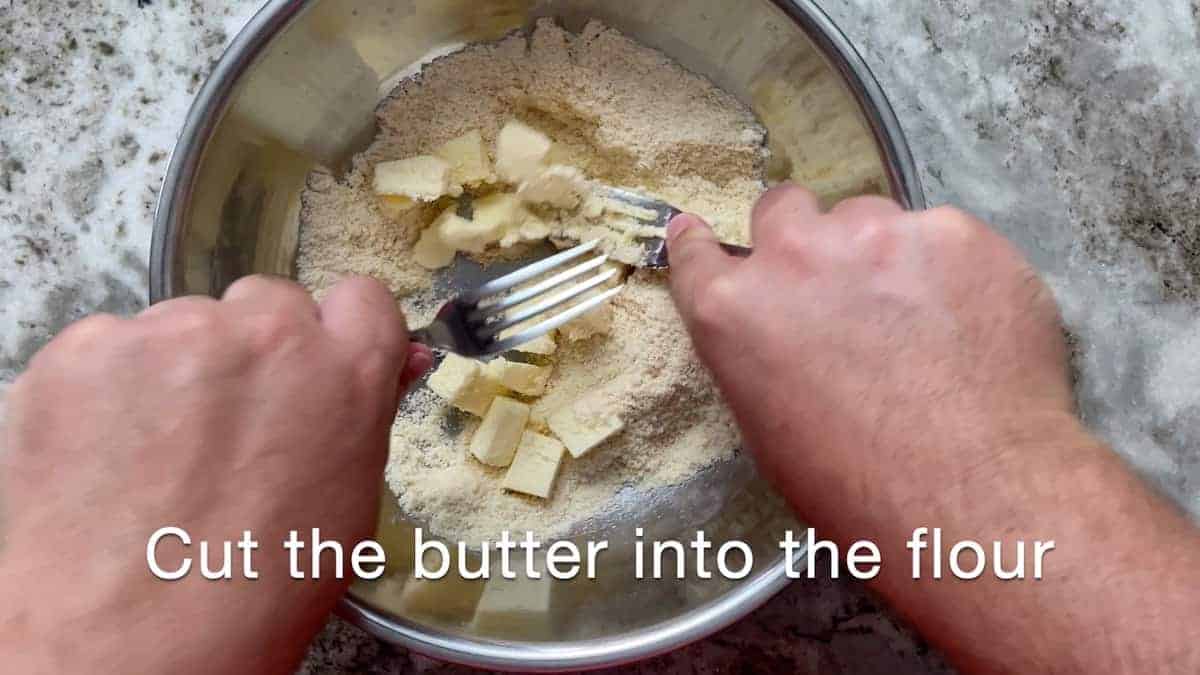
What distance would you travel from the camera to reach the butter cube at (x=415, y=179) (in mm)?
946

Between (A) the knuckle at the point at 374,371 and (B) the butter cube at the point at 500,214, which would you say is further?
(B) the butter cube at the point at 500,214

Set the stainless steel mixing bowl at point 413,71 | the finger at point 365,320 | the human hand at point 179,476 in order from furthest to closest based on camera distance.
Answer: the stainless steel mixing bowl at point 413,71, the finger at point 365,320, the human hand at point 179,476

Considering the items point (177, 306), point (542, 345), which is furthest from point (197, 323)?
point (542, 345)

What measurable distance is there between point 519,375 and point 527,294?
0.12 m

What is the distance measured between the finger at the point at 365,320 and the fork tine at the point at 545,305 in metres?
0.14

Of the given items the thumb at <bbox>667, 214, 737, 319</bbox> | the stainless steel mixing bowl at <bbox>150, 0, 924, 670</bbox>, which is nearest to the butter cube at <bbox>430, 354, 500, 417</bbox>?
the stainless steel mixing bowl at <bbox>150, 0, 924, 670</bbox>

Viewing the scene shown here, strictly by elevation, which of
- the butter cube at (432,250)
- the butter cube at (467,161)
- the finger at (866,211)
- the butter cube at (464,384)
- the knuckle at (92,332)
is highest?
the butter cube at (467,161)

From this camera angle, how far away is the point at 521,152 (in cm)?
96

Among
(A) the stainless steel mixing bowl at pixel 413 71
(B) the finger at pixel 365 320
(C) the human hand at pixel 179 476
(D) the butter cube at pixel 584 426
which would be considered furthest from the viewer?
(D) the butter cube at pixel 584 426

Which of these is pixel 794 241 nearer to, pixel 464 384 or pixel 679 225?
pixel 679 225

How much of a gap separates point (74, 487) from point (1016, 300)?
664 millimetres

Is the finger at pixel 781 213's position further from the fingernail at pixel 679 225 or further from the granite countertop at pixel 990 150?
the granite countertop at pixel 990 150

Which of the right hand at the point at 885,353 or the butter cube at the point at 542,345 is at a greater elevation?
the butter cube at the point at 542,345

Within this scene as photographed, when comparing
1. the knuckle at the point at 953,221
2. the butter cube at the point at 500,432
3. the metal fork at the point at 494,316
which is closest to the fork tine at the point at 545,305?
the metal fork at the point at 494,316
